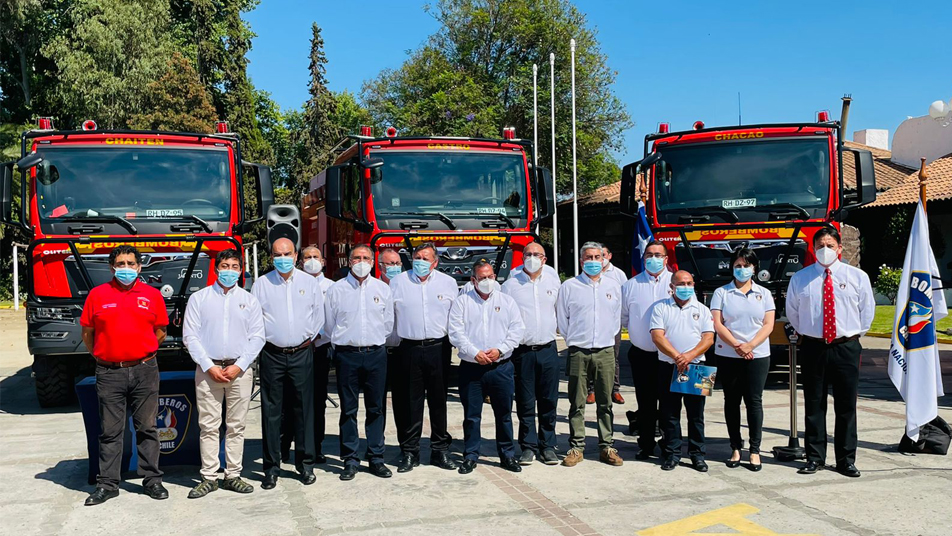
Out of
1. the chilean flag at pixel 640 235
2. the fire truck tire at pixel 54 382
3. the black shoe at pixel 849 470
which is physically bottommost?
the black shoe at pixel 849 470

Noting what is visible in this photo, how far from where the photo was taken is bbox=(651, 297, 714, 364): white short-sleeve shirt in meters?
7.46

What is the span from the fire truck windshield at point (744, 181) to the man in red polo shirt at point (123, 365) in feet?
21.3

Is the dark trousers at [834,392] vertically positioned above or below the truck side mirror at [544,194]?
below

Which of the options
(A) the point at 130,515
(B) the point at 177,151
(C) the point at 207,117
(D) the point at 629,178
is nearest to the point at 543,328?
(A) the point at 130,515

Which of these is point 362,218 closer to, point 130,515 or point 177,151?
point 177,151

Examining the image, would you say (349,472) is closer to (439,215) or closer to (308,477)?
(308,477)

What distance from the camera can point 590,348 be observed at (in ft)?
25.3

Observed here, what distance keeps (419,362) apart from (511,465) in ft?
3.75

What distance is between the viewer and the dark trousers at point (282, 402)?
7.15 m

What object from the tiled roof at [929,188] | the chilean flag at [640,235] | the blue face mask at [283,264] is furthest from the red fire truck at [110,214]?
the tiled roof at [929,188]

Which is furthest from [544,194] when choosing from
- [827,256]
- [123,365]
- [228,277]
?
→ [123,365]

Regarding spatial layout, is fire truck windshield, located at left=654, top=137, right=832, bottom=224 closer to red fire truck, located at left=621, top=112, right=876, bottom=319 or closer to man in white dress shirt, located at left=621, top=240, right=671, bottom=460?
red fire truck, located at left=621, top=112, right=876, bottom=319

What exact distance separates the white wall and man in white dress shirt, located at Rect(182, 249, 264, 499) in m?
30.0

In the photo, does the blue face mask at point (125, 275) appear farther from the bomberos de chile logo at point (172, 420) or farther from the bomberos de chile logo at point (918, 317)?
the bomberos de chile logo at point (918, 317)
